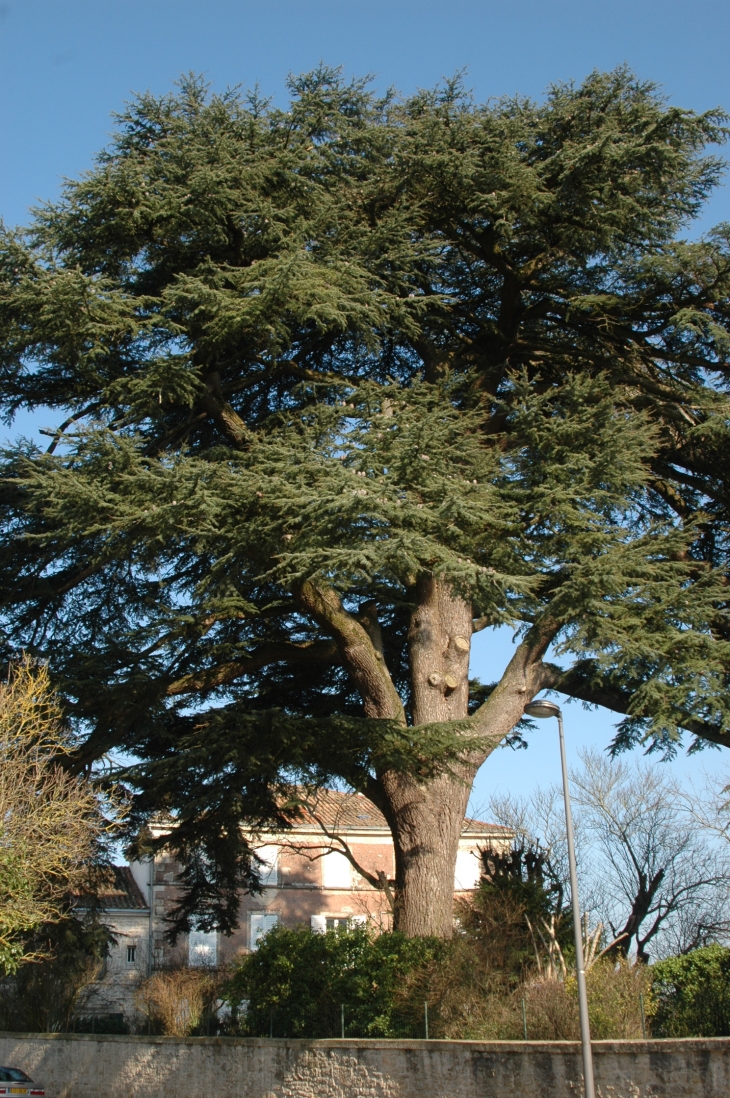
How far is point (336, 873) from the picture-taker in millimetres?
33125

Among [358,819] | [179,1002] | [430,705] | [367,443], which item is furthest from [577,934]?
[358,819]

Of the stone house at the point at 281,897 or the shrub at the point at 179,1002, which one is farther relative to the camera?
the stone house at the point at 281,897

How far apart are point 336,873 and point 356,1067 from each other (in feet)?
66.4

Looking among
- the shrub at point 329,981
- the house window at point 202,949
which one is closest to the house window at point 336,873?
the house window at point 202,949

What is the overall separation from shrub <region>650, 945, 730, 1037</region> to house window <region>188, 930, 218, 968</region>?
20.3m

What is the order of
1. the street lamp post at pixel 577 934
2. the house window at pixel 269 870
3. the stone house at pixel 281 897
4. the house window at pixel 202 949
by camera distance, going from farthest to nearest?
1. the house window at pixel 269 870
2. the stone house at pixel 281 897
3. the house window at pixel 202 949
4. the street lamp post at pixel 577 934

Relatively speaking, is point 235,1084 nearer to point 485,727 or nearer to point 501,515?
point 485,727

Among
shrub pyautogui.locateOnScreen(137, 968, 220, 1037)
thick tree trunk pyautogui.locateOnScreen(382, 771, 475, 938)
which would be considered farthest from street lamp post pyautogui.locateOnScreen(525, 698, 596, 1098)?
shrub pyautogui.locateOnScreen(137, 968, 220, 1037)

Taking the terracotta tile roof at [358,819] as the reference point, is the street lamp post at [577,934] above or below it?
below

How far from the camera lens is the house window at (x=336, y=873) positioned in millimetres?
32906

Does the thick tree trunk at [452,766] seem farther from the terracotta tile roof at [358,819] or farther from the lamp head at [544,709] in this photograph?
the terracotta tile roof at [358,819]

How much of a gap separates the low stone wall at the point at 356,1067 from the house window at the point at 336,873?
14.9 m

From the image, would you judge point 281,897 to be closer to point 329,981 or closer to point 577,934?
point 329,981

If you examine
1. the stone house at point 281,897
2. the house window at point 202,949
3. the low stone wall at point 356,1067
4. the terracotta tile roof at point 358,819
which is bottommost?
the low stone wall at point 356,1067
